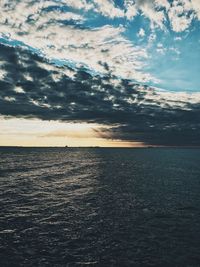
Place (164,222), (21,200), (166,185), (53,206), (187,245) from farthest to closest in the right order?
(166,185)
(21,200)
(53,206)
(164,222)
(187,245)

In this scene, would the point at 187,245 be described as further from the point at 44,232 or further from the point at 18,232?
the point at 18,232

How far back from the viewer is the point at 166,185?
7962 centimetres

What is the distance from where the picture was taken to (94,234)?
36656mm

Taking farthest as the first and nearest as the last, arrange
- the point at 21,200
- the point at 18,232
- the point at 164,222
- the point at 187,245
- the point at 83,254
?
the point at 21,200, the point at 164,222, the point at 18,232, the point at 187,245, the point at 83,254

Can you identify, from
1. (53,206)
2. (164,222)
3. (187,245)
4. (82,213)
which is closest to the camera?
(187,245)

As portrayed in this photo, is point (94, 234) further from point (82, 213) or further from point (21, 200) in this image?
point (21, 200)

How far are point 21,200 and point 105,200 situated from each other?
16.8m

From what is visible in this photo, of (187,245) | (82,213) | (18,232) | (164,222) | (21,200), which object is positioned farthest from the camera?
(21,200)

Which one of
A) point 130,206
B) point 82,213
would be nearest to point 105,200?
point 130,206

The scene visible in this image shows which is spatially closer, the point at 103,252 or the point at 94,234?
the point at 103,252

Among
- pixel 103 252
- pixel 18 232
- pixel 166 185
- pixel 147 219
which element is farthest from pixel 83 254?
pixel 166 185

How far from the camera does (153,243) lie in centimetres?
3356

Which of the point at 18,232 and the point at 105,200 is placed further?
the point at 105,200

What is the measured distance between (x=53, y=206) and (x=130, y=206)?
14192 millimetres
